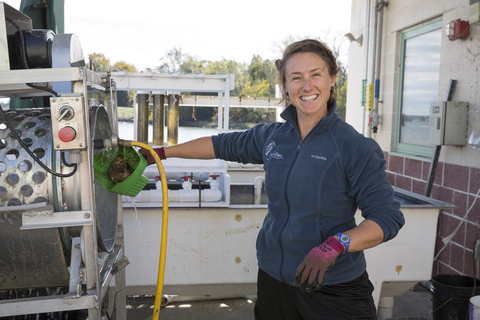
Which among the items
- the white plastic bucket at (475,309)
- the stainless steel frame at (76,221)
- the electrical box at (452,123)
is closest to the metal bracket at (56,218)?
the stainless steel frame at (76,221)

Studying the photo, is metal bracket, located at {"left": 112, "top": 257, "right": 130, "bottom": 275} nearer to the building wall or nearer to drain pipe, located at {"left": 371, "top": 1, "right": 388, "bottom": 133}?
the building wall

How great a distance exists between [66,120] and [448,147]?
10.7 ft

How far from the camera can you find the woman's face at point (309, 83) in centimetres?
156

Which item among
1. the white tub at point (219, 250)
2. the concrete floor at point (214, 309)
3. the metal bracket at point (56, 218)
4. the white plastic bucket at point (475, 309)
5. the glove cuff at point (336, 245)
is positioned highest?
the metal bracket at point (56, 218)

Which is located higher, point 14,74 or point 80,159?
point 14,74

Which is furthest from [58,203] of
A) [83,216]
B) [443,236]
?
[443,236]

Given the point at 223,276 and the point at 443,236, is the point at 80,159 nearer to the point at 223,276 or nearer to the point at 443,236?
the point at 223,276

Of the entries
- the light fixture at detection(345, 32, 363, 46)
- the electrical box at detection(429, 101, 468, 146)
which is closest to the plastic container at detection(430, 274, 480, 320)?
the electrical box at detection(429, 101, 468, 146)

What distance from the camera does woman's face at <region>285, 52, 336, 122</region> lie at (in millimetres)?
1563

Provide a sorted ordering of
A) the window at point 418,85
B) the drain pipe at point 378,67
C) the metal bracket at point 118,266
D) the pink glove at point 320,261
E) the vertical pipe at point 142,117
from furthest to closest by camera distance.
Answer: the drain pipe at point 378,67, the window at point 418,85, the vertical pipe at point 142,117, the metal bracket at point 118,266, the pink glove at point 320,261

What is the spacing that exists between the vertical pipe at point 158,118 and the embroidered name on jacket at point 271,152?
4.86 ft

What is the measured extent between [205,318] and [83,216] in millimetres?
1954

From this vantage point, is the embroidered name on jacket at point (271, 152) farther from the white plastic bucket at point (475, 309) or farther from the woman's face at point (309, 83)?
the white plastic bucket at point (475, 309)

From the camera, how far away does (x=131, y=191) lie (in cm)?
180
